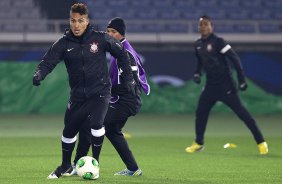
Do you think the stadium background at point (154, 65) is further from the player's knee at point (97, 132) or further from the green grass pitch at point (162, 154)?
the player's knee at point (97, 132)

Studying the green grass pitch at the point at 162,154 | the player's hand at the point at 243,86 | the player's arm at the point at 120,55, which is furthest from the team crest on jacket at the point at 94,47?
the player's hand at the point at 243,86

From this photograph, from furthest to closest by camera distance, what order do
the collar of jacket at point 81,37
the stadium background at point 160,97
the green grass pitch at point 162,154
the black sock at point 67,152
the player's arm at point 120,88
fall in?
the stadium background at point 160,97 < the player's arm at point 120,88 < the green grass pitch at point 162,154 < the black sock at point 67,152 < the collar of jacket at point 81,37

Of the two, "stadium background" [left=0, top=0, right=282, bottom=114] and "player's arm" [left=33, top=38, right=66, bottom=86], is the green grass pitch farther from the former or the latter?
"stadium background" [left=0, top=0, right=282, bottom=114]

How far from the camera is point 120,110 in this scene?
10.2 m

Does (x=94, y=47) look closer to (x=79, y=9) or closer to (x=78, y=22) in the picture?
(x=78, y=22)

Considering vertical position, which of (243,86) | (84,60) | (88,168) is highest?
(84,60)

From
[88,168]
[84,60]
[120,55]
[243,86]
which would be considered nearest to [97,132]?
[88,168]

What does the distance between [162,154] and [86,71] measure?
13.8 feet

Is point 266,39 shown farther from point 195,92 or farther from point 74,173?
point 74,173

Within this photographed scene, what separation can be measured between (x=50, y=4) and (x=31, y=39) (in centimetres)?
359

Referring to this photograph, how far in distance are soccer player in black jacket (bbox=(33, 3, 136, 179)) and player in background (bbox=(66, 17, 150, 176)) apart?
1.26 feet

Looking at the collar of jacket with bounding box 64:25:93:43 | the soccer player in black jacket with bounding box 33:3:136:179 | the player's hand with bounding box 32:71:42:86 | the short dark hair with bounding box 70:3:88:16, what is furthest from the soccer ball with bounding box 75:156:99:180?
the short dark hair with bounding box 70:3:88:16

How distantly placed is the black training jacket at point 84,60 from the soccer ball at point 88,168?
74 centimetres

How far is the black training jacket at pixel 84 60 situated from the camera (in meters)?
9.50
